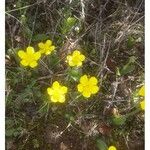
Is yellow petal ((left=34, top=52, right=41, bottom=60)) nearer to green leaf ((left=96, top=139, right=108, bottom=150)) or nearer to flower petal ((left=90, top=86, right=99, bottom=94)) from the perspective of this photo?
flower petal ((left=90, top=86, right=99, bottom=94))

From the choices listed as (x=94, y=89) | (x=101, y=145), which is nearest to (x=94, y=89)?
(x=94, y=89)

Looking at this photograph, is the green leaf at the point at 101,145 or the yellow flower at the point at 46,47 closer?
the green leaf at the point at 101,145

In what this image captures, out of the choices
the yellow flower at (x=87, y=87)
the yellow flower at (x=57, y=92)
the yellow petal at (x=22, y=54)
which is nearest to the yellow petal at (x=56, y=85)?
the yellow flower at (x=57, y=92)

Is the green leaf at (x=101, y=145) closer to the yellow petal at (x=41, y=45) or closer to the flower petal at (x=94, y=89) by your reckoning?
the flower petal at (x=94, y=89)

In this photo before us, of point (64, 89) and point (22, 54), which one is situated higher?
point (22, 54)

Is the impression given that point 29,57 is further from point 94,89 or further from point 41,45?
point 94,89

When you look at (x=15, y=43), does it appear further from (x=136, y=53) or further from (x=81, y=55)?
(x=136, y=53)

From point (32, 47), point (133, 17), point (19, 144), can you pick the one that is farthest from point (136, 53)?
point (19, 144)
